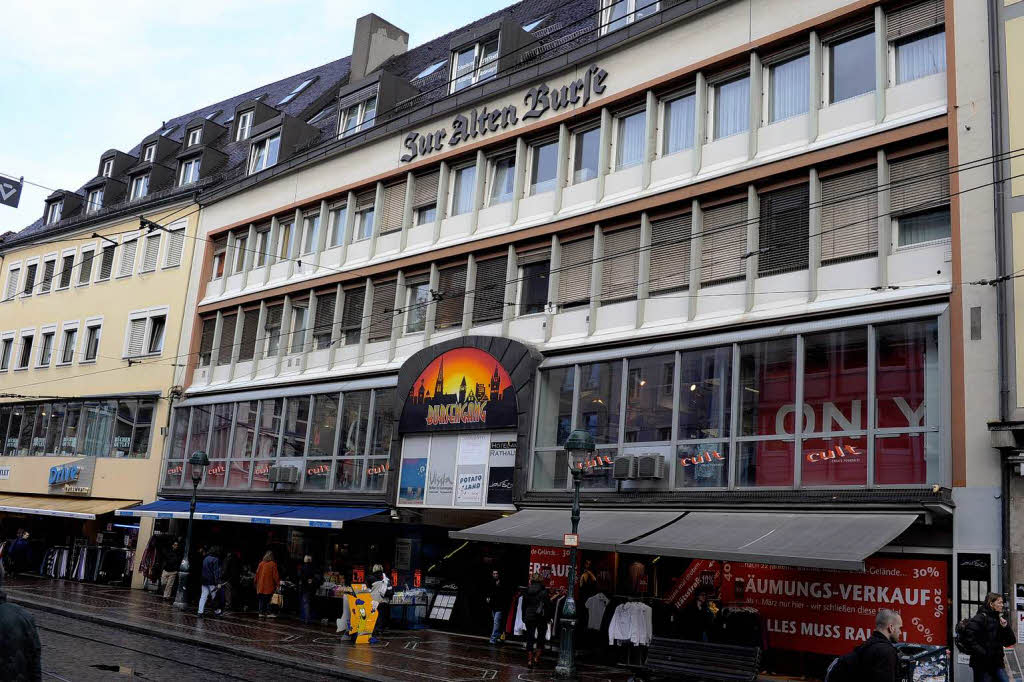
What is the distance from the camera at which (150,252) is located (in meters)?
36.3

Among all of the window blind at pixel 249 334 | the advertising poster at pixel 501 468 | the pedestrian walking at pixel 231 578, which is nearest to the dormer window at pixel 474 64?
the advertising poster at pixel 501 468

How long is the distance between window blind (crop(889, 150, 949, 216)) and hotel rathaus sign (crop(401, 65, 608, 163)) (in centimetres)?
749

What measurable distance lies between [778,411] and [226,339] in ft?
66.2

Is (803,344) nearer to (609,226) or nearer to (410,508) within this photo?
(609,226)

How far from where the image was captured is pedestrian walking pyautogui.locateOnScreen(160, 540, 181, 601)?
27203mm

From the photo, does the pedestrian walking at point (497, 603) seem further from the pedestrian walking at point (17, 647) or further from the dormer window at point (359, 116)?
the pedestrian walking at point (17, 647)

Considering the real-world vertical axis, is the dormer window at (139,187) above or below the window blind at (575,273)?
above

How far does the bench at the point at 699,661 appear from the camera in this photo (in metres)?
14.6

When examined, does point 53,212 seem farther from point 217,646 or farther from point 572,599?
point 572,599

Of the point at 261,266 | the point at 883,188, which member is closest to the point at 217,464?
the point at 261,266

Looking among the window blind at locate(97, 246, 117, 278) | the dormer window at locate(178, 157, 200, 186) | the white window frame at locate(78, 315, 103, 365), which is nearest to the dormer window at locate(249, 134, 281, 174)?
the dormer window at locate(178, 157, 200, 186)

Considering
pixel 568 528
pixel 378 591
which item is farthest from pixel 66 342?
pixel 568 528

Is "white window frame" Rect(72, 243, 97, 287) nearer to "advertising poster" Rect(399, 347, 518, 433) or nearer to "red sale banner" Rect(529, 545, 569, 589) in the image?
"advertising poster" Rect(399, 347, 518, 433)

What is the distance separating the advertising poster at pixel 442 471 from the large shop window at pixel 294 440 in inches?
67.0
